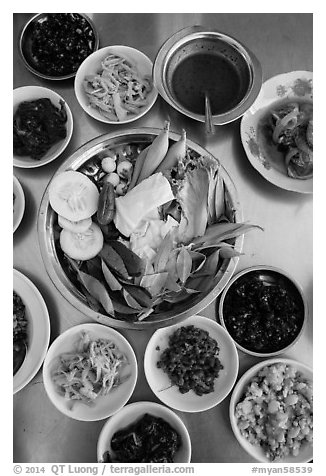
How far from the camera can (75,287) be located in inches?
60.2

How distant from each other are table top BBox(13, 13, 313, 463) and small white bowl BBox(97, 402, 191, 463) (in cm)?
5

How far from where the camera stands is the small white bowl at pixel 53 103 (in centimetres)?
165

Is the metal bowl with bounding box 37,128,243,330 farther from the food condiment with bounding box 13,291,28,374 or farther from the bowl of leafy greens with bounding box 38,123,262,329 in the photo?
the food condiment with bounding box 13,291,28,374

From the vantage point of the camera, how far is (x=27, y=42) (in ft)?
5.75

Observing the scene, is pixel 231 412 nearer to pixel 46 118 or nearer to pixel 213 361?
pixel 213 361

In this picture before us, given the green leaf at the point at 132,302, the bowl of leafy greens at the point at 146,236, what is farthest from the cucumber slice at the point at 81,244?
the green leaf at the point at 132,302

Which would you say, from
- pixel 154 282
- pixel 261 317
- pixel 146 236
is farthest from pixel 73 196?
pixel 261 317

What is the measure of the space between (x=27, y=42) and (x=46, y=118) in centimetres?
31

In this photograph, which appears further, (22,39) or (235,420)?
(22,39)

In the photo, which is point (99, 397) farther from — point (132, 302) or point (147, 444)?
point (132, 302)

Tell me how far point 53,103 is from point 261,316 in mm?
989

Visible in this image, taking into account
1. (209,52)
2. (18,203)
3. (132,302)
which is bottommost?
(132,302)

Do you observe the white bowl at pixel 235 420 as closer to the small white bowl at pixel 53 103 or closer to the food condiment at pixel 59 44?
the small white bowl at pixel 53 103
